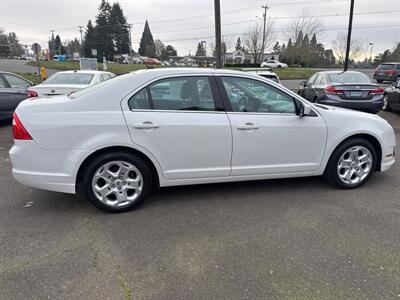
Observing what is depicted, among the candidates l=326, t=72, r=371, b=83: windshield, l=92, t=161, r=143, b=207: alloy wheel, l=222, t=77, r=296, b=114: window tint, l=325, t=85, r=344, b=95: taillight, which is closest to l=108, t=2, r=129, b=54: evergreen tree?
l=326, t=72, r=371, b=83: windshield

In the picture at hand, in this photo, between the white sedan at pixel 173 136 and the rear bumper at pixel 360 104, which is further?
the rear bumper at pixel 360 104

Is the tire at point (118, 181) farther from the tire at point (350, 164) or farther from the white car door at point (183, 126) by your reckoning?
the tire at point (350, 164)

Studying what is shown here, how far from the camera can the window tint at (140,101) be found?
364 cm

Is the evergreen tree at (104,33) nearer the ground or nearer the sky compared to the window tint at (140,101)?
nearer the sky

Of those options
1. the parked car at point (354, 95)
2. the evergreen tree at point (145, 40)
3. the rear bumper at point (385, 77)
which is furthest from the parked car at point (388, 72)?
the evergreen tree at point (145, 40)

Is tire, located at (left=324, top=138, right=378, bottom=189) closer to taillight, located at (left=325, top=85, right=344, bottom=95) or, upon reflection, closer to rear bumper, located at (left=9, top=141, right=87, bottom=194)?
rear bumper, located at (left=9, top=141, right=87, bottom=194)

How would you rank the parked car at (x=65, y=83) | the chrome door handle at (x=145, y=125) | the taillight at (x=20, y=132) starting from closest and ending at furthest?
the taillight at (x=20, y=132), the chrome door handle at (x=145, y=125), the parked car at (x=65, y=83)

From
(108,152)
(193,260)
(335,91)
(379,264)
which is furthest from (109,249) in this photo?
(335,91)

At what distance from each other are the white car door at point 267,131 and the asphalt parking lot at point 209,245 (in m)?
0.44

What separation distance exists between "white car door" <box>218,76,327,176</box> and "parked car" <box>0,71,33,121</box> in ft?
22.7

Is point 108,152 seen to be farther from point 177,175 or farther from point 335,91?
point 335,91

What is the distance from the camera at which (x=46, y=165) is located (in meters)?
3.48

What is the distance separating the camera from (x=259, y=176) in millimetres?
4102

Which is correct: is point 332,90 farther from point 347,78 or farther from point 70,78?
point 70,78
